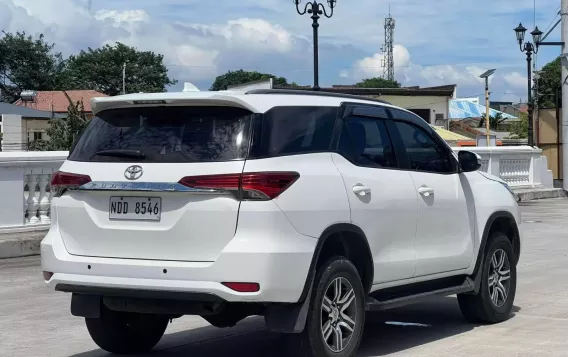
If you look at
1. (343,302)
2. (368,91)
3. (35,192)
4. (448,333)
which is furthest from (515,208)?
(368,91)

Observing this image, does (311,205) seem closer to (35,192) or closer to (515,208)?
(515,208)

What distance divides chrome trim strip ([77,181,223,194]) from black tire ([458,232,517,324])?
3276mm

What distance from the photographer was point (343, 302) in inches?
257

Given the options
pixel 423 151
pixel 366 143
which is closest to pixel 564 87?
pixel 423 151

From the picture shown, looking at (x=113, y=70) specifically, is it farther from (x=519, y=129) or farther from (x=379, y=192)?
(x=379, y=192)

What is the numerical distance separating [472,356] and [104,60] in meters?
99.6

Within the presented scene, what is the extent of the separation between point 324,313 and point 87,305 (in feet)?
5.22

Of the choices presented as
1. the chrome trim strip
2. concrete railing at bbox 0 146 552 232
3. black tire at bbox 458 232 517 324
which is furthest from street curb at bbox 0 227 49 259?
the chrome trim strip

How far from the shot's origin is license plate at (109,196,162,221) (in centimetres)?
605

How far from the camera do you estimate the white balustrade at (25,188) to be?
13.3 m

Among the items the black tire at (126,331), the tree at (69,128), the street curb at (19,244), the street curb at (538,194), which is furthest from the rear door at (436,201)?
the street curb at (538,194)

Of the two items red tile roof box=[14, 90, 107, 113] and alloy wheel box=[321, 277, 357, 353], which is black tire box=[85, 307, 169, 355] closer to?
alloy wheel box=[321, 277, 357, 353]

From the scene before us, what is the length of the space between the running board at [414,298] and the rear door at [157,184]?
59.3 inches

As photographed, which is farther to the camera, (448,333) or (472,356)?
(448,333)
